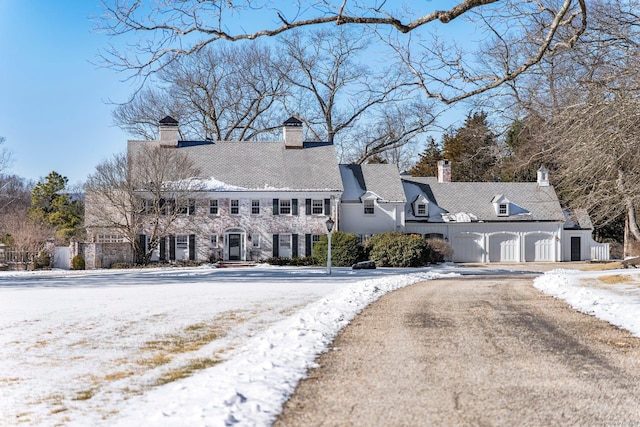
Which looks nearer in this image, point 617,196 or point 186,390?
point 186,390

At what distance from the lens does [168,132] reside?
135ft

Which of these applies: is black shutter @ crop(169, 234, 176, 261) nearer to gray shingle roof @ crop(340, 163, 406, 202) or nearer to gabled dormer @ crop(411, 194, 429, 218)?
gray shingle roof @ crop(340, 163, 406, 202)

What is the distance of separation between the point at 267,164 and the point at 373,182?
648 centimetres

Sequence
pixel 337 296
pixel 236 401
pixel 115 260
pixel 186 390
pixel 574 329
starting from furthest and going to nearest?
pixel 115 260 → pixel 337 296 → pixel 574 329 → pixel 186 390 → pixel 236 401

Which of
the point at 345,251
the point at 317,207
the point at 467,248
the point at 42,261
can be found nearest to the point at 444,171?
the point at 467,248

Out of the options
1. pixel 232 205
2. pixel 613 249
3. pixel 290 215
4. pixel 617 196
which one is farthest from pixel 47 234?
pixel 613 249

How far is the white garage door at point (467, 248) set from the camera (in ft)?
138

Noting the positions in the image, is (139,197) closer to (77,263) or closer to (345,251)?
(77,263)

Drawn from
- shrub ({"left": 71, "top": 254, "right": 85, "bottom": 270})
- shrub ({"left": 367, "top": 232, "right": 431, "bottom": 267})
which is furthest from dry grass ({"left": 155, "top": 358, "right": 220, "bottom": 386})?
shrub ({"left": 71, "top": 254, "right": 85, "bottom": 270})

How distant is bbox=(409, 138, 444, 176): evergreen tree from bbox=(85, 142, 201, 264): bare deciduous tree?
2432 centimetres

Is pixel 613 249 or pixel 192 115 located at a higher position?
pixel 192 115

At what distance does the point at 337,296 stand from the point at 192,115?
35.7 meters

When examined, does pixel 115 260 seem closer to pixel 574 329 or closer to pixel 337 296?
pixel 337 296

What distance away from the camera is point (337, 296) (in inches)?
653
